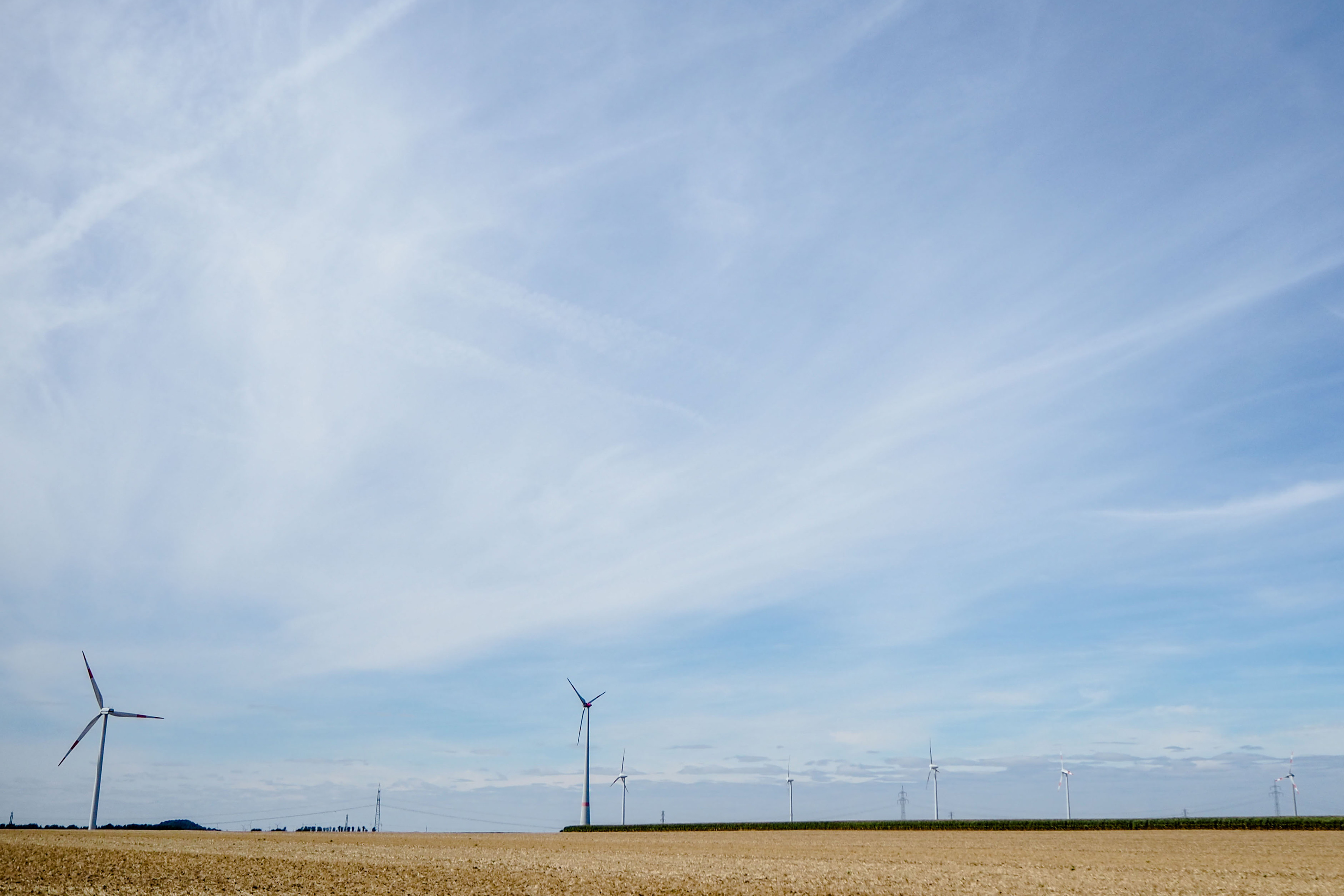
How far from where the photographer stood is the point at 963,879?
47.0 m

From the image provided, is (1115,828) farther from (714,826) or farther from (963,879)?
(963,879)

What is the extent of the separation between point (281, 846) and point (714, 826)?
74.3 metres

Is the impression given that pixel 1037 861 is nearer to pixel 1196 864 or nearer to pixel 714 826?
pixel 1196 864

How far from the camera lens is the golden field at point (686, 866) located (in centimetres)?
4241

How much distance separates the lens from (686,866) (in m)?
55.7

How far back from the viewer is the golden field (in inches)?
1670

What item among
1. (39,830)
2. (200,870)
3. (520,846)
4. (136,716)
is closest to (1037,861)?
(520,846)

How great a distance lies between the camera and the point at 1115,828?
106m

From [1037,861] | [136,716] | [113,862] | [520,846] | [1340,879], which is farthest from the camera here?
[136,716]

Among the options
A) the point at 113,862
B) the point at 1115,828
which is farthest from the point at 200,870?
the point at 1115,828

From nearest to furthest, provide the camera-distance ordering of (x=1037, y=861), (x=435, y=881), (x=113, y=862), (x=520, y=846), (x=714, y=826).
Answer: (x=435, y=881), (x=113, y=862), (x=1037, y=861), (x=520, y=846), (x=714, y=826)

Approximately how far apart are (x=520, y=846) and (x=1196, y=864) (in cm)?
5136

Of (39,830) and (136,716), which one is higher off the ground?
(136,716)

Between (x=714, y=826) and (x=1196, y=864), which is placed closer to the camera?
(x=1196, y=864)
